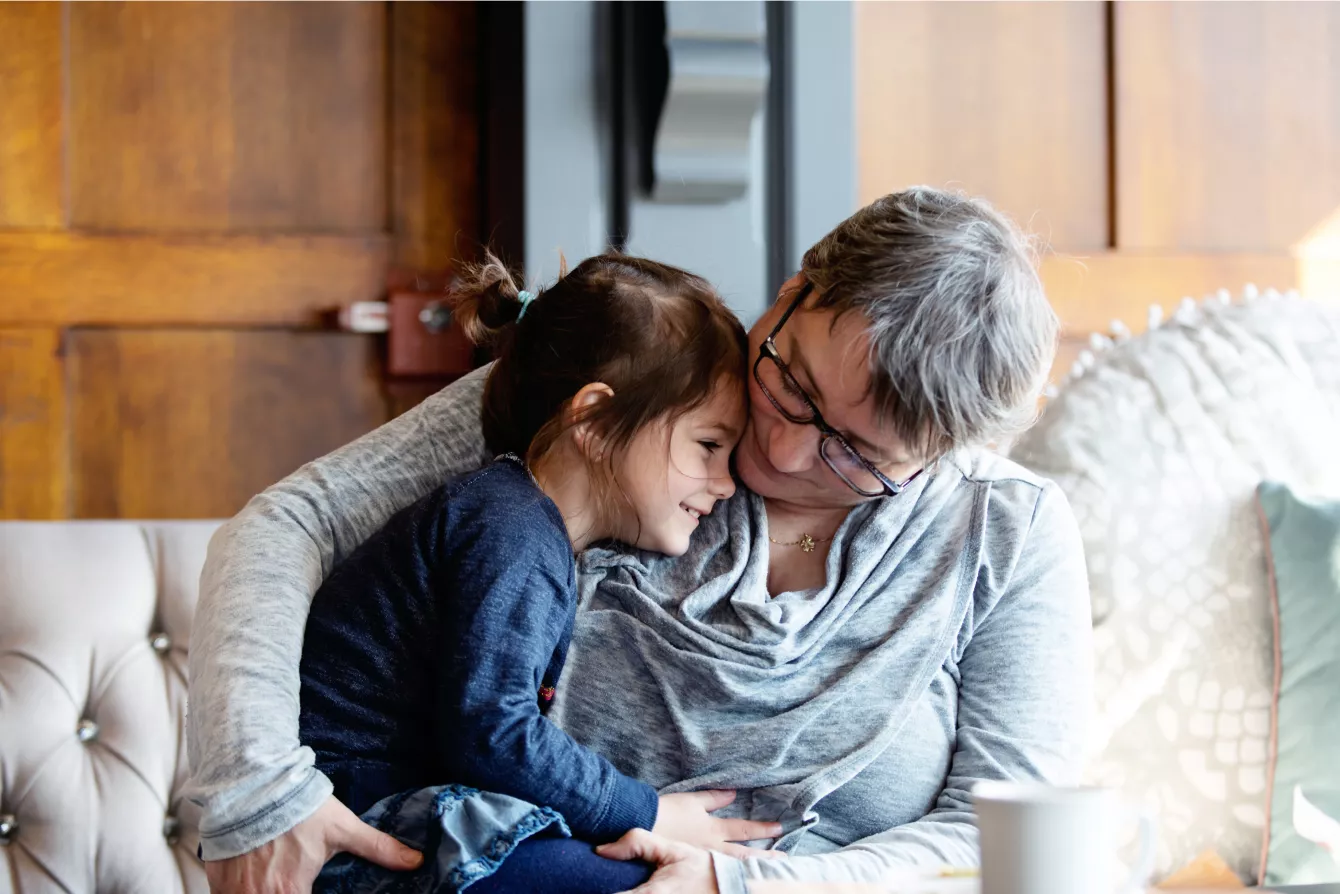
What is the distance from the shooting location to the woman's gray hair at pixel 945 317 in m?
1.17

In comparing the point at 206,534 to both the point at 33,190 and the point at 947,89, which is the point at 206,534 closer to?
the point at 33,190

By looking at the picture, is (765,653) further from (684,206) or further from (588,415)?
(684,206)

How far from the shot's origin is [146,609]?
5.59 feet

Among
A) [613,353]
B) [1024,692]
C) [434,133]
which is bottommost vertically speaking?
[1024,692]

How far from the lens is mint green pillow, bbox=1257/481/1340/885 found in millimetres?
1584

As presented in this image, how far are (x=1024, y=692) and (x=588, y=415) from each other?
0.51 m

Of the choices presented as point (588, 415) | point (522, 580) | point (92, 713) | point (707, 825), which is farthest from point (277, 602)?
point (92, 713)

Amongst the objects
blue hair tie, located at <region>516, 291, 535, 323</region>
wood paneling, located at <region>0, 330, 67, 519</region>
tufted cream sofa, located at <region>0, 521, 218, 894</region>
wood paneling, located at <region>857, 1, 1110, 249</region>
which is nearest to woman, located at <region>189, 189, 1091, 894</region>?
blue hair tie, located at <region>516, 291, 535, 323</region>

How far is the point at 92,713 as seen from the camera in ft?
5.47

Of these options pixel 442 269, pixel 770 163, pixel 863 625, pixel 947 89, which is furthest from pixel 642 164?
pixel 863 625

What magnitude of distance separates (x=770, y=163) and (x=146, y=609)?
1.21 m

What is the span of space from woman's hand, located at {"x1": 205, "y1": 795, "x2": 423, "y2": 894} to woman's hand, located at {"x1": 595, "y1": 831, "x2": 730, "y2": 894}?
174 mm

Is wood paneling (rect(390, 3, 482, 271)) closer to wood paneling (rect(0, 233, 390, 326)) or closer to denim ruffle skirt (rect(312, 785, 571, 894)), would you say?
wood paneling (rect(0, 233, 390, 326))

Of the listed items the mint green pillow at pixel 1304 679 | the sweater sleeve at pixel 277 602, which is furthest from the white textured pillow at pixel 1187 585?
the sweater sleeve at pixel 277 602
